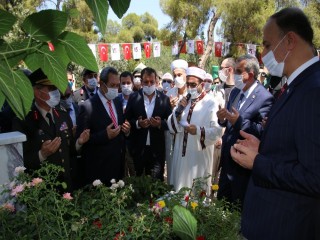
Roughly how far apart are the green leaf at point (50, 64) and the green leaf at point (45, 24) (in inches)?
1.3

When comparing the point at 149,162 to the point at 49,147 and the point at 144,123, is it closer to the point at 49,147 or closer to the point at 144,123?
the point at 144,123

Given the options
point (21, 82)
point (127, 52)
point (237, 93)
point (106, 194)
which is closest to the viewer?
point (21, 82)

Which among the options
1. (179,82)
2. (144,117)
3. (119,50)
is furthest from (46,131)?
(119,50)

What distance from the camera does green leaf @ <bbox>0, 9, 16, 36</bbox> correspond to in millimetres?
604

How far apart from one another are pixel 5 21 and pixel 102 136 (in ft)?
10.1

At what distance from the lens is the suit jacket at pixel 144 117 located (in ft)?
14.8

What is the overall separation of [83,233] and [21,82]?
1.51 m

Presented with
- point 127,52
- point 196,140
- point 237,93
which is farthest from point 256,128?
point 127,52

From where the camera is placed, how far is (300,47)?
162 cm

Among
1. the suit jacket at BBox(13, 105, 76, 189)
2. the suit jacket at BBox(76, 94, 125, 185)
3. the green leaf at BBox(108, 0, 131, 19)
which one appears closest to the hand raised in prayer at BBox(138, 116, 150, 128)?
the suit jacket at BBox(76, 94, 125, 185)

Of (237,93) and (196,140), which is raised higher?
(237,93)

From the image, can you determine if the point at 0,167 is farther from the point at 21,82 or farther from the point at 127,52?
the point at 127,52

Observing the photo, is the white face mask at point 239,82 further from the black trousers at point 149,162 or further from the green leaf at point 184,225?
the green leaf at point 184,225

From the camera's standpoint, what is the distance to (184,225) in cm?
183
